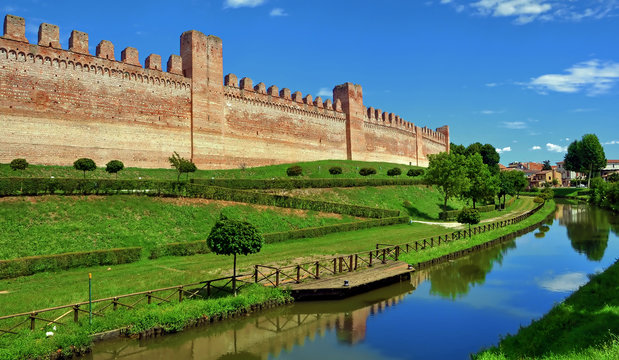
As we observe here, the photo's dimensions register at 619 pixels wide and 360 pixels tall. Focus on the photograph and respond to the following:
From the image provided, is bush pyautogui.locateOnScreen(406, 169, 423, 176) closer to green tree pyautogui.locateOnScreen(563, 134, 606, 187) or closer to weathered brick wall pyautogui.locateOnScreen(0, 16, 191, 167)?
weathered brick wall pyautogui.locateOnScreen(0, 16, 191, 167)

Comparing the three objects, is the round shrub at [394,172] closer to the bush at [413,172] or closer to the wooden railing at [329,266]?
the bush at [413,172]

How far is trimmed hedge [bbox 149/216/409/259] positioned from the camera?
752 inches

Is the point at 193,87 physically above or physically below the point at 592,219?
above

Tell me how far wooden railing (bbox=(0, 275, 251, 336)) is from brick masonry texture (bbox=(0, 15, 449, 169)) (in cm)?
2033

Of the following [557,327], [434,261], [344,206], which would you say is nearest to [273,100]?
[344,206]

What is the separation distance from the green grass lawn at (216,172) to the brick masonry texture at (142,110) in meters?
1.10

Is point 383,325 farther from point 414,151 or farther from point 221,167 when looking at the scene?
point 414,151

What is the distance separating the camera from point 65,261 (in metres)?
16.2

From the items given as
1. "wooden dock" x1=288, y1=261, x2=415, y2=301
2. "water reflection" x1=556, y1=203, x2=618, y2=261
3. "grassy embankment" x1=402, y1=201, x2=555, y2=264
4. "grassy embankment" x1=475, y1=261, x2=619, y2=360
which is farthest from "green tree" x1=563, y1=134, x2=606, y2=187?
"grassy embankment" x1=475, y1=261, x2=619, y2=360

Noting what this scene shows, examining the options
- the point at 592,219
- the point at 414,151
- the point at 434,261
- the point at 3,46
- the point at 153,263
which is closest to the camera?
the point at 153,263

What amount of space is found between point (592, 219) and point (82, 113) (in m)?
47.5

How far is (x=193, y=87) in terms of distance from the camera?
37625 millimetres

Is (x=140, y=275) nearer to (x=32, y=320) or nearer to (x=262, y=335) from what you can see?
(x=32, y=320)

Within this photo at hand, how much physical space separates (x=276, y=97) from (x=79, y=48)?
2041cm
